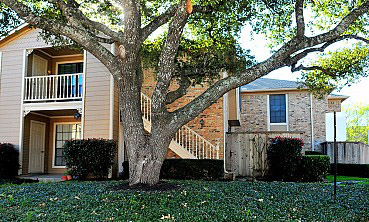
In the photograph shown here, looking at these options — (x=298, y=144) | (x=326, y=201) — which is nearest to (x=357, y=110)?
(x=298, y=144)

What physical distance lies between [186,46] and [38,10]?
4461 mm

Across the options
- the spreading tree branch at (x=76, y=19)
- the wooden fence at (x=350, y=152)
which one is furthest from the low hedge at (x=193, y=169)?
the wooden fence at (x=350, y=152)

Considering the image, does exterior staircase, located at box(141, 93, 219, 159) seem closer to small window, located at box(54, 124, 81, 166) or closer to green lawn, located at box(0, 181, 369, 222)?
green lawn, located at box(0, 181, 369, 222)

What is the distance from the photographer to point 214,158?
39.5ft

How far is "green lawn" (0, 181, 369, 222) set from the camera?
18.3ft

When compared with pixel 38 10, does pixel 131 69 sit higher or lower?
lower

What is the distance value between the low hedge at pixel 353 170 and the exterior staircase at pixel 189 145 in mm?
7142

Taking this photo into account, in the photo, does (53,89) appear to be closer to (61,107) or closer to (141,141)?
(61,107)

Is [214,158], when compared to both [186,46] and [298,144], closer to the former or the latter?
[298,144]

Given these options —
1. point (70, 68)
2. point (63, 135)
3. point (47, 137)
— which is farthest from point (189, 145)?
point (47, 137)

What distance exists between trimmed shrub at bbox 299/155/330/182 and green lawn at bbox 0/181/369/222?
3.14 metres

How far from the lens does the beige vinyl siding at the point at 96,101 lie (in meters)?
12.4

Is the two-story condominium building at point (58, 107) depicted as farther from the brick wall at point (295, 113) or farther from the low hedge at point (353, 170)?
the brick wall at point (295, 113)

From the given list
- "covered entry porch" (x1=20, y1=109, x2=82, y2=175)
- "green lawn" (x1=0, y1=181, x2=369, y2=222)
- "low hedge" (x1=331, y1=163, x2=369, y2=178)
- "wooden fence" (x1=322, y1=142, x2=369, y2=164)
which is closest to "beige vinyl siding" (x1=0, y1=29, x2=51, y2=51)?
"covered entry porch" (x1=20, y1=109, x2=82, y2=175)
